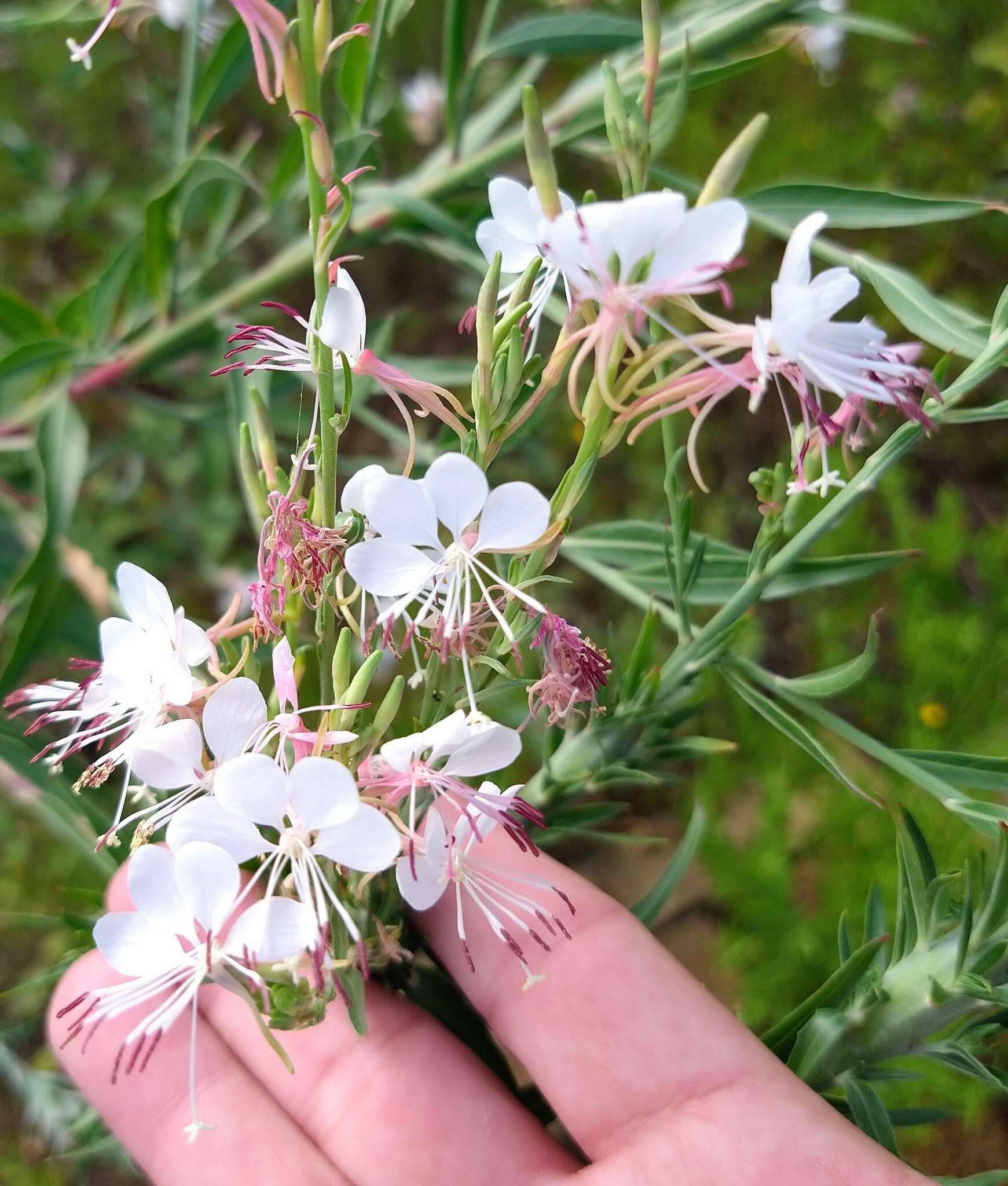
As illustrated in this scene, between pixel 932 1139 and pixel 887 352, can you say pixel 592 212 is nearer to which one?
pixel 887 352

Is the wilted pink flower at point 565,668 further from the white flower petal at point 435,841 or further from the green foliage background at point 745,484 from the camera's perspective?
the green foliage background at point 745,484

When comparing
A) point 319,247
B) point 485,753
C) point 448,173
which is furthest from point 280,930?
point 448,173

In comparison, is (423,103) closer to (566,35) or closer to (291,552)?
(566,35)

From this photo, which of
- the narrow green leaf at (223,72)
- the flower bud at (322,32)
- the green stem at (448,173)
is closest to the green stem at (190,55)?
the narrow green leaf at (223,72)

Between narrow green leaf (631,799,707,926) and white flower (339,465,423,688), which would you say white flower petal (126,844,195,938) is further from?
narrow green leaf (631,799,707,926)

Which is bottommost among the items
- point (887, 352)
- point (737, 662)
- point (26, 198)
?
point (737, 662)

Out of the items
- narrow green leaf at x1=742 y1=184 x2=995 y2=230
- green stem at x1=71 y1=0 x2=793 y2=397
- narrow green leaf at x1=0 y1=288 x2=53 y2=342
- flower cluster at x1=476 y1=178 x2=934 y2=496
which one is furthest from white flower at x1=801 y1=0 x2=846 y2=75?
flower cluster at x1=476 y1=178 x2=934 y2=496

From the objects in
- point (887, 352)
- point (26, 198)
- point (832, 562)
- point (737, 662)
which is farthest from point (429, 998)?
point (26, 198)
